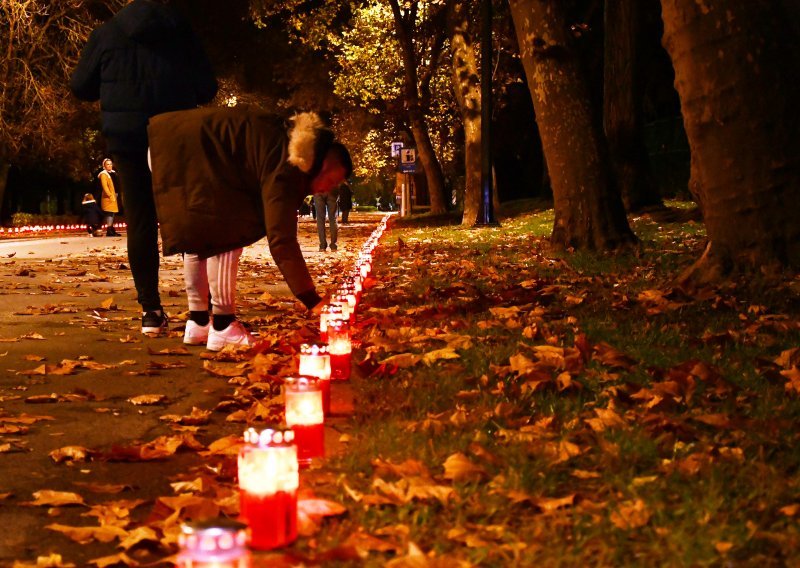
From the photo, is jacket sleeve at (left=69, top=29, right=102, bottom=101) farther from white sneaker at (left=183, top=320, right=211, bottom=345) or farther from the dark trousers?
white sneaker at (left=183, top=320, right=211, bottom=345)

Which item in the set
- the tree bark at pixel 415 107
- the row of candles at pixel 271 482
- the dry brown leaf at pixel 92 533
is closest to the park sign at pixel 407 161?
the tree bark at pixel 415 107

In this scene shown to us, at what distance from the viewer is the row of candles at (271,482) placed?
2102 millimetres

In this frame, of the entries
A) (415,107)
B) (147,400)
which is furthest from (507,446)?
(415,107)

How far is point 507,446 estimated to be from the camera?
3721 mm

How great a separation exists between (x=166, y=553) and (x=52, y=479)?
961mm

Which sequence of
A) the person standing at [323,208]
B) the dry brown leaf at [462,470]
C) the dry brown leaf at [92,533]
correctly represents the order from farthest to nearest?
the person standing at [323,208]
the dry brown leaf at [462,470]
the dry brown leaf at [92,533]

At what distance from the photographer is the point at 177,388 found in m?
5.41

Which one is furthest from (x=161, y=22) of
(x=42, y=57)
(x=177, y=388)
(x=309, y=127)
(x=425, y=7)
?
(x=425, y=7)

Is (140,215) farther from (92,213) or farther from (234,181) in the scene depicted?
(92,213)

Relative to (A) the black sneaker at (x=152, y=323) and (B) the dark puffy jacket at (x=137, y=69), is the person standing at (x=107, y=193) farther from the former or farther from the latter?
(B) the dark puffy jacket at (x=137, y=69)

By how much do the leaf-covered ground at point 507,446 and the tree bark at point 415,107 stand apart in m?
25.9

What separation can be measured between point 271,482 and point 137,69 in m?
4.88

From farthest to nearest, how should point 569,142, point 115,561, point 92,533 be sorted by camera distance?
point 569,142 → point 92,533 → point 115,561

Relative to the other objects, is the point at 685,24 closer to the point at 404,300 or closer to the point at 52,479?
the point at 404,300
